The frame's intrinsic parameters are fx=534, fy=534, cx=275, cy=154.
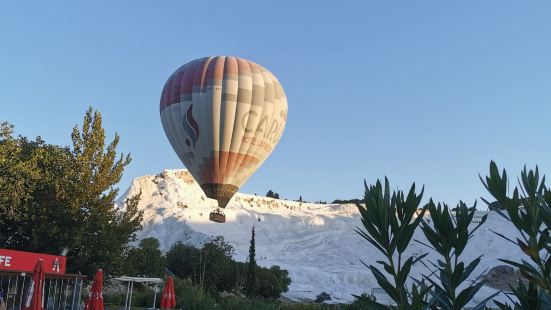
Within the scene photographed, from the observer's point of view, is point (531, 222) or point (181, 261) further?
point (181, 261)

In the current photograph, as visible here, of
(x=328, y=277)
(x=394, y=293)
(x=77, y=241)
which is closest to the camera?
(x=394, y=293)

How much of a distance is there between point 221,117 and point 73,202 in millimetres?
13098

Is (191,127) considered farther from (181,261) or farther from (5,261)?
(181,261)

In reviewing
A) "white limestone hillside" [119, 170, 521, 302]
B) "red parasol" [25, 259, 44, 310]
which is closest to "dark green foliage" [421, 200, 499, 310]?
"red parasol" [25, 259, 44, 310]

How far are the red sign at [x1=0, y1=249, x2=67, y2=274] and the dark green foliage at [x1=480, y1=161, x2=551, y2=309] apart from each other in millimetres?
18494

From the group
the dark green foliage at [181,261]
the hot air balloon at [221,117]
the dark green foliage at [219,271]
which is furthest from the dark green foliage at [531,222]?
the dark green foliage at [181,261]

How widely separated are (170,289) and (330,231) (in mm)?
126423

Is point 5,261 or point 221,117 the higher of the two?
point 221,117

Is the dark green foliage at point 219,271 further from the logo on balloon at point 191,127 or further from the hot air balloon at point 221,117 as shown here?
the logo on balloon at point 191,127

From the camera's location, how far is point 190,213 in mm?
133500

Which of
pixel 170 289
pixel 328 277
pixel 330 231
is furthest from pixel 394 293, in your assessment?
pixel 330 231

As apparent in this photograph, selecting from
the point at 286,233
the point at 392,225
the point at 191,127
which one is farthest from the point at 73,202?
the point at 286,233

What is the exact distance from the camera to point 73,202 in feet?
90.5

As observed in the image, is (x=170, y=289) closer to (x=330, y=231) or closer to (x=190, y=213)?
(x=190, y=213)
